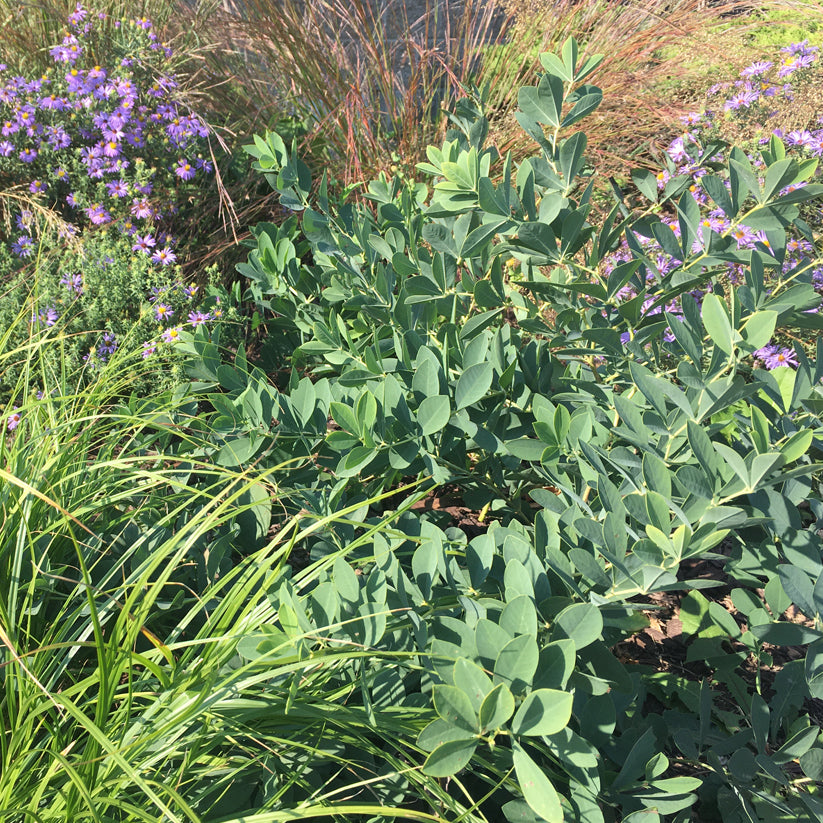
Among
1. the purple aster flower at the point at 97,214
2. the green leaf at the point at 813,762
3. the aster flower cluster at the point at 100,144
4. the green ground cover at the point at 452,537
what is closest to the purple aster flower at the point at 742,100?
the green ground cover at the point at 452,537

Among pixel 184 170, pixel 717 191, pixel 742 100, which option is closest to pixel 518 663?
pixel 717 191

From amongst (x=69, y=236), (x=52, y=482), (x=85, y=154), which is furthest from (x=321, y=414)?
(x=85, y=154)

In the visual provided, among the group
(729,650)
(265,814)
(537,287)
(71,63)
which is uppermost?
(71,63)

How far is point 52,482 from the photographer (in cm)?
133

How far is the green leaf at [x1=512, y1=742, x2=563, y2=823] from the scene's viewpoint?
0.73 m

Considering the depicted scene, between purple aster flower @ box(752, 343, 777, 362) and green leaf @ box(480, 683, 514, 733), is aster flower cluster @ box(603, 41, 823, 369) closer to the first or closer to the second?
purple aster flower @ box(752, 343, 777, 362)

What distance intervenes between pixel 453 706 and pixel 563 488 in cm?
41

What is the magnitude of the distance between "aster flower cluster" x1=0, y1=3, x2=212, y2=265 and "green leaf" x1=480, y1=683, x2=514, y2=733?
6.57 feet

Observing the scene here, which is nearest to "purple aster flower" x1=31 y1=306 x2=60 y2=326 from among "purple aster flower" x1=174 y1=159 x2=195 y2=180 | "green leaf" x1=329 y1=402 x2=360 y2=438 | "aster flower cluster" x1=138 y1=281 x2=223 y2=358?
"aster flower cluster" x1=138 y1=281 x2=223 y2=358

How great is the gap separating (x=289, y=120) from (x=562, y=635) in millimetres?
3053

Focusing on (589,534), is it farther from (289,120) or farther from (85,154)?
(289,120)

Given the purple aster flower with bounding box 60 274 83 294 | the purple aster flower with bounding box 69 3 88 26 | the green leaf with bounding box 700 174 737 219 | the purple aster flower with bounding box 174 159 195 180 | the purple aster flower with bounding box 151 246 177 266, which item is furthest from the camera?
the purple aster flower with bounding box 69 3 88 26

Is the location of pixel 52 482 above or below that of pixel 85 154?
below

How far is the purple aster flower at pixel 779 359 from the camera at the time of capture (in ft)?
6.93
